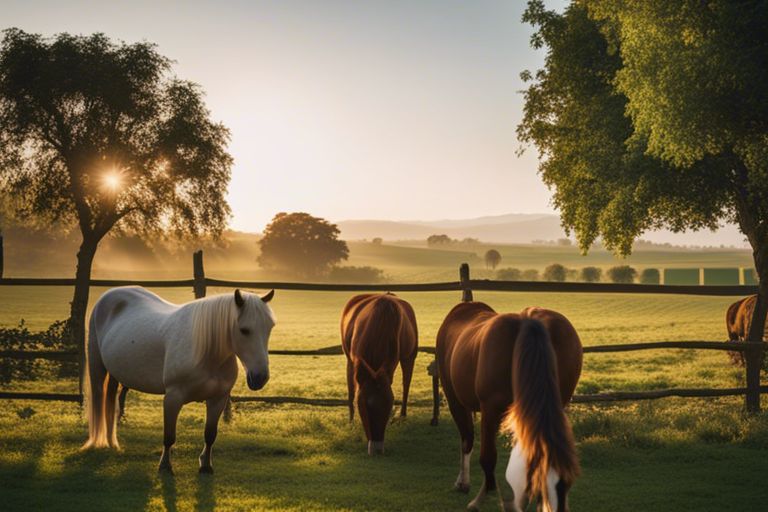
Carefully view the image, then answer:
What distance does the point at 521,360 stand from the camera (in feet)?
14.5

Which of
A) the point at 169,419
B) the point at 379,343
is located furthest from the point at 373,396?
the point at 169,419

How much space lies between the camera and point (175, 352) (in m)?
6.72

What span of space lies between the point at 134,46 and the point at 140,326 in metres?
16.4

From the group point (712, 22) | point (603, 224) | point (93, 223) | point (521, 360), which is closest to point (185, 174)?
point (93, 223)

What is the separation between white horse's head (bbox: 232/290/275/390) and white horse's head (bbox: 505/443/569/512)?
267 centimetres

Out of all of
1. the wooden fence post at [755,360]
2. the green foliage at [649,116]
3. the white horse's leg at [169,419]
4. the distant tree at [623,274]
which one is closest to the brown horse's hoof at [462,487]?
the white horse's leg at [169,419]

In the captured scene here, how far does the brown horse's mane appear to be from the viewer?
744 cm

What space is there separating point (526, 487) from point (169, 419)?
3916mm

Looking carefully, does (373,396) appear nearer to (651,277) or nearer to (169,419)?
(169,419)

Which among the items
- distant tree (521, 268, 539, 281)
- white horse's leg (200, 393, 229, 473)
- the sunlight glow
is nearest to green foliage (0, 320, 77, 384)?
the sunlight glow

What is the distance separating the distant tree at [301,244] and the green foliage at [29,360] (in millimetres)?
52803

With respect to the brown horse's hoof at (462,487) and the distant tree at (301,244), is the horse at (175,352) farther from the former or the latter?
the distant tree at (301,244)

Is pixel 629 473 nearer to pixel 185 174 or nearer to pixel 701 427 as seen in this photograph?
pixel 701 427

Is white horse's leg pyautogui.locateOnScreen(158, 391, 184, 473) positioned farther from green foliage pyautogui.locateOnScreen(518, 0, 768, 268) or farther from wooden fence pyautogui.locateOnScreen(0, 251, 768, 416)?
green foliage pyautogui.locateOnScreen(518, 0, 768, 268)
